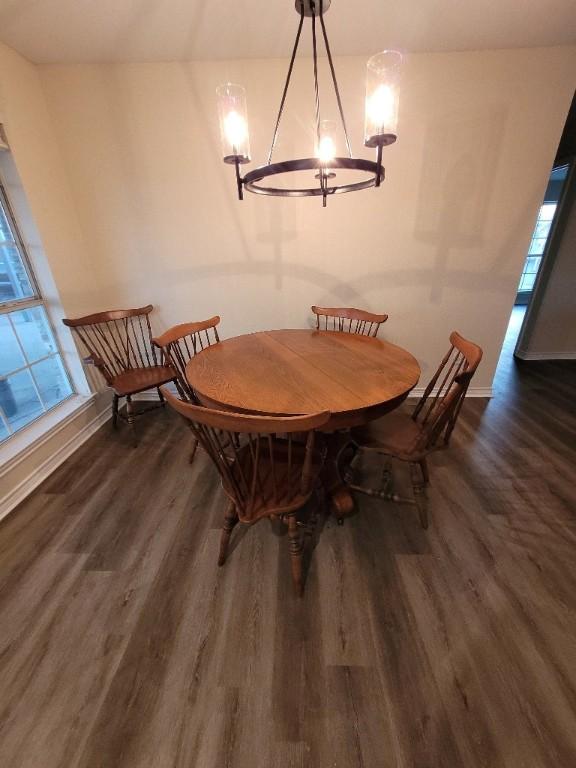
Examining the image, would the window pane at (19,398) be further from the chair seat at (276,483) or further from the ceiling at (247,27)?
the ceiling at (247,27)

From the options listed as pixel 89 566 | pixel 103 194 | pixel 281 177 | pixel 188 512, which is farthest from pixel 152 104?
pixel 89 566

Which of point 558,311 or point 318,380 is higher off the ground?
point 318,380

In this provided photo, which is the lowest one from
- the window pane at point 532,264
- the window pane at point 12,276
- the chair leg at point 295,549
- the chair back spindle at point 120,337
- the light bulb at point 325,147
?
the chair leg at point 295,549

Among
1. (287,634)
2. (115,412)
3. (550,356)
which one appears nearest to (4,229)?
(115,412)

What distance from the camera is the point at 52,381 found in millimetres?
2473

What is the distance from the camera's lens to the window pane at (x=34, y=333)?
2.17 m

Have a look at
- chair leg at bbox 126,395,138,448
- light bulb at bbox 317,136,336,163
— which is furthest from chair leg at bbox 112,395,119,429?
light bulb at bbox 317,136,336,163

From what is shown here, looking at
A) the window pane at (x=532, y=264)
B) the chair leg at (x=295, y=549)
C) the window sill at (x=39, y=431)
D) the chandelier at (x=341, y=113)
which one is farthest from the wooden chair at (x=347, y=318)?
the window pane at (x=532, y=264)

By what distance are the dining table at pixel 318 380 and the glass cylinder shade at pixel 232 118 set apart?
2.94 feet

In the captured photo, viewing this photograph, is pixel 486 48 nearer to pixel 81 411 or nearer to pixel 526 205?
pixel 526 205

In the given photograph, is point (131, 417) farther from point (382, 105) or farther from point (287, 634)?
point (382, 105)

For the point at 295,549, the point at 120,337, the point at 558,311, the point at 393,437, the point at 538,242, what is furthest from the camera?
the point at 538,242

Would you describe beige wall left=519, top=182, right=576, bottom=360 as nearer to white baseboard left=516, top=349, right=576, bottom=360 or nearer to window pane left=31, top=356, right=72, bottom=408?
white baseboard left=516, top=349, right=576, bottom=360

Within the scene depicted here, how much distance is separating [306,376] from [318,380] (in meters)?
0.07
